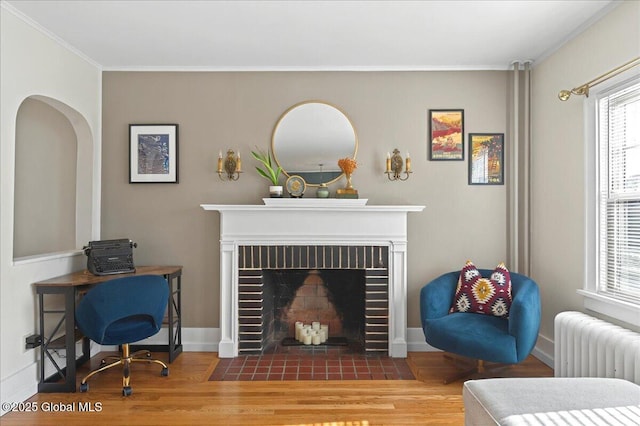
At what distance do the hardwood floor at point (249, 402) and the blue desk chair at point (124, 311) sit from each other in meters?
0.18

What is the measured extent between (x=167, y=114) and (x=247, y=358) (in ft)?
7.45

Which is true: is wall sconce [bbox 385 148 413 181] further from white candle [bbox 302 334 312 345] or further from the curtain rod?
white candle [bbox 302 334 312 345]

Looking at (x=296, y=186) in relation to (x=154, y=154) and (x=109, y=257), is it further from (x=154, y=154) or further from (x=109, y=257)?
(x=109, y=257)

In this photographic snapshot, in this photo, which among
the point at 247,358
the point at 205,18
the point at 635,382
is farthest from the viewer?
the point at 247,358

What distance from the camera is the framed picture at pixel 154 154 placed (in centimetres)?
399

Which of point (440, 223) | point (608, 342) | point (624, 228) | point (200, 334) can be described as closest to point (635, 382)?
point (608, 342)

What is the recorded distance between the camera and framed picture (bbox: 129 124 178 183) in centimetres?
399

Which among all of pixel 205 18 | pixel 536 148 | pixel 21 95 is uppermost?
pixel 205 18

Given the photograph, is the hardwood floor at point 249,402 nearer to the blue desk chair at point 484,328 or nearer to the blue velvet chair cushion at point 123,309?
the blue desk chair at point 484,328

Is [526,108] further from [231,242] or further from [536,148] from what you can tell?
[231,242]

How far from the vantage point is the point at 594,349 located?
2.57 m

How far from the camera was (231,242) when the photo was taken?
3.79 meters

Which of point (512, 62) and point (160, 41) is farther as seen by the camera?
point (512, 62)

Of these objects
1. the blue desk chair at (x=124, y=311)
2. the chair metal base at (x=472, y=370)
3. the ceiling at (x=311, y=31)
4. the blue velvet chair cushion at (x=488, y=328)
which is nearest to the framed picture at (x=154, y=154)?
the ceiling at (x=311, y=31)
